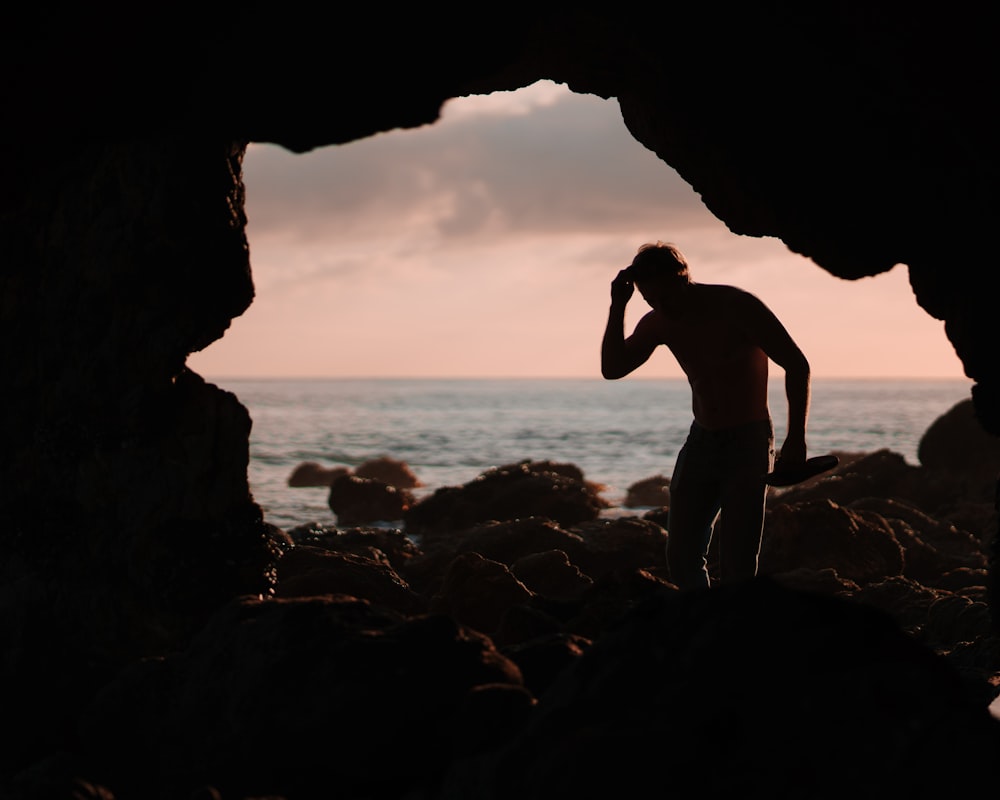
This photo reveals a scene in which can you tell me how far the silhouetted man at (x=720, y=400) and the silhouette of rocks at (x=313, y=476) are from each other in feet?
73.0

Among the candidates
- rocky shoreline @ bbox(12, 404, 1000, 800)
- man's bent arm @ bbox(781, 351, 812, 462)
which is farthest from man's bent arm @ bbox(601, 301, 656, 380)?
rocky shoreline @ bbox(12, 404, 1000, 800)

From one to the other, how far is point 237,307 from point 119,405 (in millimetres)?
824

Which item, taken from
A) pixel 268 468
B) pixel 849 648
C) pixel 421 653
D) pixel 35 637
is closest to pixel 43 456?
pixel 35 637

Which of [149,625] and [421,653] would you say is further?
[149,625]

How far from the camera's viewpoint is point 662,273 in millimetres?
5875

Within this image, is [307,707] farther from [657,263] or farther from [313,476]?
[313,476]

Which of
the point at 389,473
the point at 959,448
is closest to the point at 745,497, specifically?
the point at 959,448

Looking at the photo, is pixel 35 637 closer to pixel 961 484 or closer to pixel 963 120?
pixel 963 120

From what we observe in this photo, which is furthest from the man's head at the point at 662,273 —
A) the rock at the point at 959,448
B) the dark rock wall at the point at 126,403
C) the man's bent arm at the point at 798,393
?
the rock at the point at 959,448

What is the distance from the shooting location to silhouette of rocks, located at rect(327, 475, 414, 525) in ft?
63.1

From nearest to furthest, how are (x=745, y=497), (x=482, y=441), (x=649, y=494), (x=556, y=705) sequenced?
(x=556, y=705) → (x=745, y=497) → (x=649, y=494) → (x=482, y=441)

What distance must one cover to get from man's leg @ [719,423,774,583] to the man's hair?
90 centimetres

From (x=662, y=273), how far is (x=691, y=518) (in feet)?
4.17

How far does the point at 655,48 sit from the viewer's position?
19.8ft
